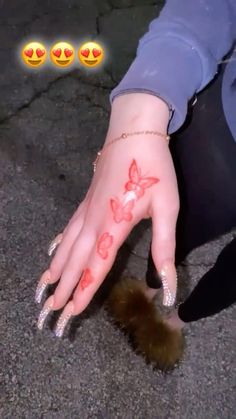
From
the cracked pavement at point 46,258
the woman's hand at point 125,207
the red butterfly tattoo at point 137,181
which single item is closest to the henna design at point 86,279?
the woman's hand at point 125,207

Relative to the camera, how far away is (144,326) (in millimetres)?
1469

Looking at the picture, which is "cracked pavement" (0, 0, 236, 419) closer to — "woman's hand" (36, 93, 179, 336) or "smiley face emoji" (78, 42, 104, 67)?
"smiley face emoji" (78, 42, 104, 67)

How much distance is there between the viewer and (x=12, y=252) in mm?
1572

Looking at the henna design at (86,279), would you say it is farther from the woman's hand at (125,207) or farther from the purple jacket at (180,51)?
the purple jacket at (180,51)

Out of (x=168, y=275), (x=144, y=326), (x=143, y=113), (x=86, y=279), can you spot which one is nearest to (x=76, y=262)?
(x=86, y=279)

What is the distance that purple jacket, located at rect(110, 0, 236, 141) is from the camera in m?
0.72

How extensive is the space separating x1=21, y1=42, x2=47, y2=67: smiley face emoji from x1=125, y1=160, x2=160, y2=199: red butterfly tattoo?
139 cm

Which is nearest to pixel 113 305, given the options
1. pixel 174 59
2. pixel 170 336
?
pixel 170 336

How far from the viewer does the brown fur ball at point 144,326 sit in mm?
1438

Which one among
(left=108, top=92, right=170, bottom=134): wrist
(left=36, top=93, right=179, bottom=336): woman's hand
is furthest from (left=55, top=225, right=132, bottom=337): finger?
(left=108, top=92, right=170, bottom=134): wrist

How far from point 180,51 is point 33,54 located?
1362 mm

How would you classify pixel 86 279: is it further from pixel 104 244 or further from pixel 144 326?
pixel 144 326

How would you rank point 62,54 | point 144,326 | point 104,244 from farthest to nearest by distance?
1. point 62,54
2. point 144,326
3. point 104,244

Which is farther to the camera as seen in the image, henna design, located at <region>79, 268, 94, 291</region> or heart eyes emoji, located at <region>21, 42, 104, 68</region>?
heart eyes emoji, located at <region>21, 42, 104, 68</region>
